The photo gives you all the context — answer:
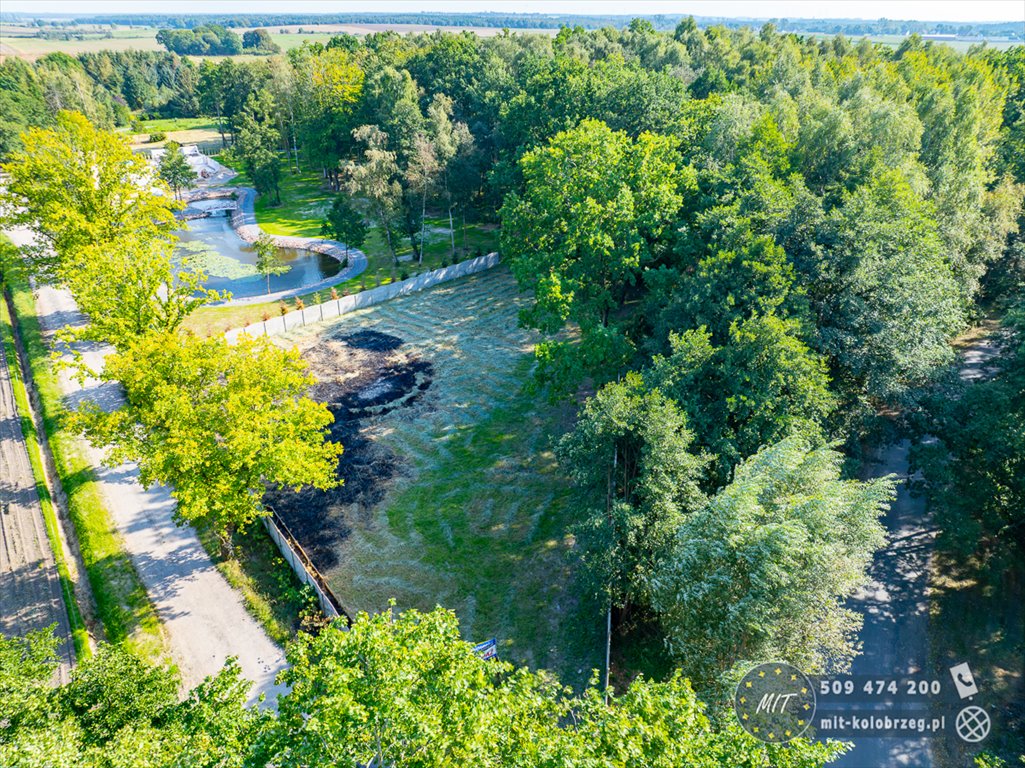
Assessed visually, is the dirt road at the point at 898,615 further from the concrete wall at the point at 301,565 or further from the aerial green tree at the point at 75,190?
the aerial green tree at the point at 75,190

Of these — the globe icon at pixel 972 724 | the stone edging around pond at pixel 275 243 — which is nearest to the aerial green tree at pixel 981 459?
→ the globe icon at pixel 972 724

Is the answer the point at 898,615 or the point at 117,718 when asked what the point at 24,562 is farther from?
the point at 898,615

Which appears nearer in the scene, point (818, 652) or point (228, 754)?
point (228, 754)

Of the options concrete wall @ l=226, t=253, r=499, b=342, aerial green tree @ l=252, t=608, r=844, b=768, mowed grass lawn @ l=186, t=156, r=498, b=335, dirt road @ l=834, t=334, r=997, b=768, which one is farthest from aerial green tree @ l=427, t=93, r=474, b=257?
aerial green tree @ l=252, t=608, r=844, b=768

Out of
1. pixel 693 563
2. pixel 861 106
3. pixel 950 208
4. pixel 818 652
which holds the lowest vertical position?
pixel 818 652

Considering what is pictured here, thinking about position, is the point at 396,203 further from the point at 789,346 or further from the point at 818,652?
the point at 818,652

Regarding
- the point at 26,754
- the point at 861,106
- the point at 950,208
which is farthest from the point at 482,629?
the point at 861,106
